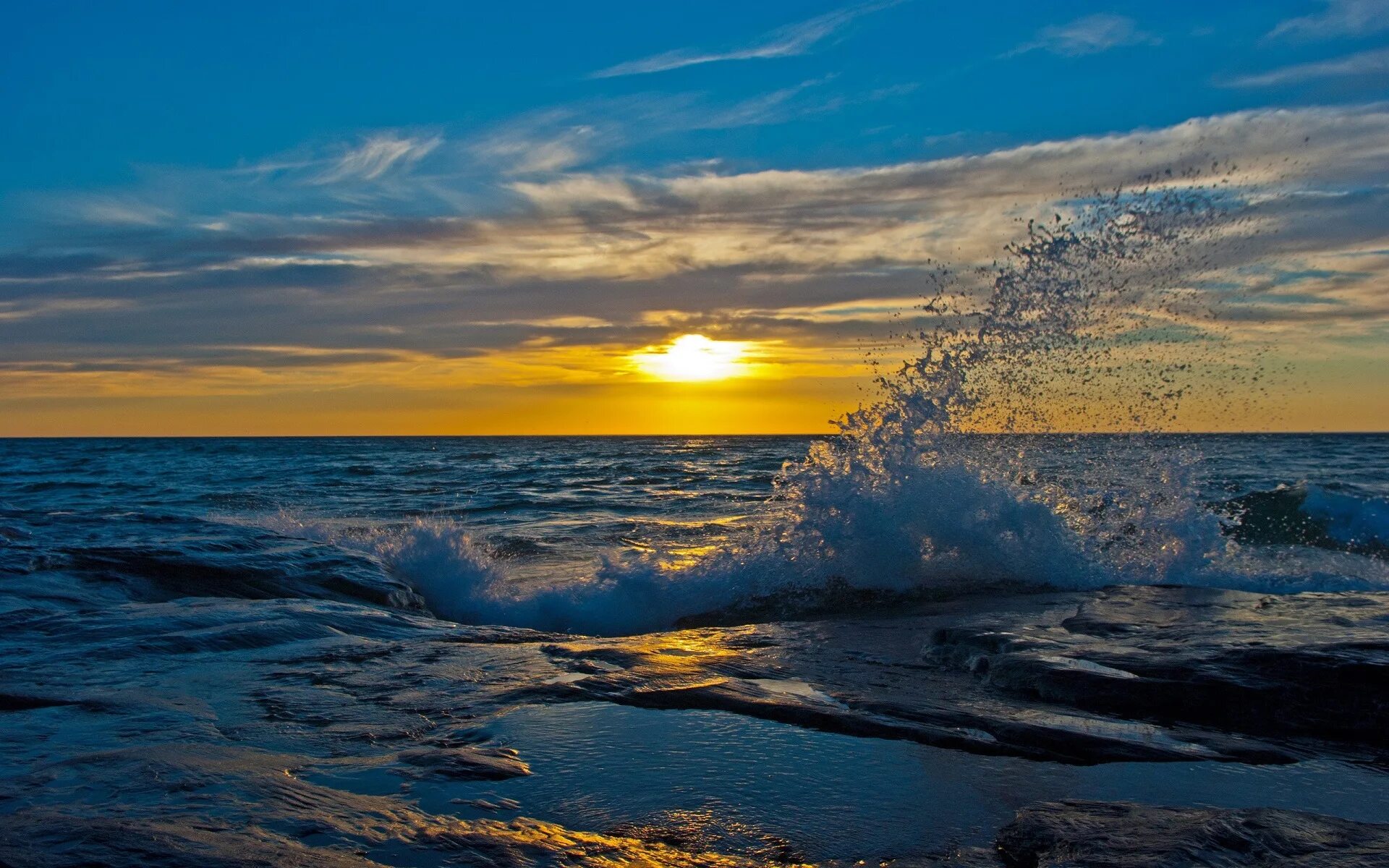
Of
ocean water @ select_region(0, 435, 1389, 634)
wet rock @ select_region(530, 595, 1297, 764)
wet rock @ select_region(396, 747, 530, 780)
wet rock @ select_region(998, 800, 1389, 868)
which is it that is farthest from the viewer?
ocean water @ select_region(0, 435, 1389, 634)

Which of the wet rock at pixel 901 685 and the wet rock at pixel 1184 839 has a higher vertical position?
the wet rock at pixel 1184 839

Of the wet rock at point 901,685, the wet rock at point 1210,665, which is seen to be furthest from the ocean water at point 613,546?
the wet rock at point 1210,665

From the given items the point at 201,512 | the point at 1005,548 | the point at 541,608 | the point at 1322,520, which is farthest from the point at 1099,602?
the point at 201,512

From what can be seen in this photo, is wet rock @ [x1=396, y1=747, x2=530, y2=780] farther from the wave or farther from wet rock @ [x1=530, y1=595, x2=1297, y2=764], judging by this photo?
the wave

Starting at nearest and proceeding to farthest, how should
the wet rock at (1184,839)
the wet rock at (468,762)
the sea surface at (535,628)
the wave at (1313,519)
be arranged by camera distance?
the wet rock at (1184,839), the sea surface at (535,628), the wet rock at (468,762), the wave at (1313,519)

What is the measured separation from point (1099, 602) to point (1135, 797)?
3.89m

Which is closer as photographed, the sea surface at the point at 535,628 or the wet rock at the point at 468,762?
the sea surface at the point at 535,628

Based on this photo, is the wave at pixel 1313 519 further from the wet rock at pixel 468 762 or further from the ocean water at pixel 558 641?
the wet rock at pixel 468 762

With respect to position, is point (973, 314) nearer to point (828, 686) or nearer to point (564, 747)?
point (828, 686)

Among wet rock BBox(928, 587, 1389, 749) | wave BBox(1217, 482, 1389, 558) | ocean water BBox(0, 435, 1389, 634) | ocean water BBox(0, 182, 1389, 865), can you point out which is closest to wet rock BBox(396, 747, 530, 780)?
ocean water BBox(0, 182, 1389, 865)

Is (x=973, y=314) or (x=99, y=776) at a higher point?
(x=973, y=314)

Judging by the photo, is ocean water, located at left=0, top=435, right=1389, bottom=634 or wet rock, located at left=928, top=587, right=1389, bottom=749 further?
ocean water, located at left=0, top=435, right=1389, bottom=634

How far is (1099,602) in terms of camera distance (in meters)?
6.82

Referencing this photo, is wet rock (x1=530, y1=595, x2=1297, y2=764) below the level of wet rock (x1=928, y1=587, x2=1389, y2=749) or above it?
below
